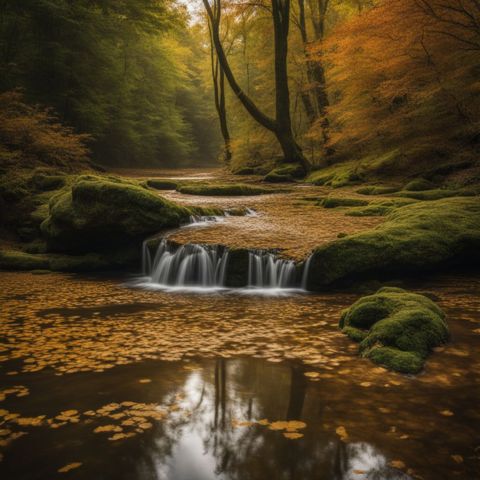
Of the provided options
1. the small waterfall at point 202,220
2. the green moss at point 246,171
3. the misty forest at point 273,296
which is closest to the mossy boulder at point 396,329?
the misty forest at point 273,296

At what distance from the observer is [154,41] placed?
→ 120ft

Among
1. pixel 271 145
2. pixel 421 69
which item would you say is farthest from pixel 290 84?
pixel 421 69

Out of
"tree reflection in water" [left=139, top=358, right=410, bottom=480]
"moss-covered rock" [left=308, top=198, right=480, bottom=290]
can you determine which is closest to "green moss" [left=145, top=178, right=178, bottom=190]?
"moss-covered rock" [left=308, top=198, right=480, bottom=290]

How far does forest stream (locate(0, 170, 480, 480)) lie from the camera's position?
3.00 metres

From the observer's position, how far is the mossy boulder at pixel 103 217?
10.1 m

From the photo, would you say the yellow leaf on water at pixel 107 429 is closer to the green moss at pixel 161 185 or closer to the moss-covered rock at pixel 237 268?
the moss-covered rock at pixel 237 268

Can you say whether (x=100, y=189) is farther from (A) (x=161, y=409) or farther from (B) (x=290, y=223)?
(A) (x=161, y=409)

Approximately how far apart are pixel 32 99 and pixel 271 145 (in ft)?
41.6

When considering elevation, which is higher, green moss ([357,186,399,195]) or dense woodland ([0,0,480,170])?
dense woodland ([0,0,480,170])

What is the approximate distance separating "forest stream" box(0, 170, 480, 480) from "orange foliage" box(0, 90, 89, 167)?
9158 millimetres

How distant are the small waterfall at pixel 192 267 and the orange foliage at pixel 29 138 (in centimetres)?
701

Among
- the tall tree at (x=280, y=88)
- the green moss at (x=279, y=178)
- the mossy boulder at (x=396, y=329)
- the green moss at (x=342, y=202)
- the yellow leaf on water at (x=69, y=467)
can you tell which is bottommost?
the yellow leaf on water at (x=69, y=467)

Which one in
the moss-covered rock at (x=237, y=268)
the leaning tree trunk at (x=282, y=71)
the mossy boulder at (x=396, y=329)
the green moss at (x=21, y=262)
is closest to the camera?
the mossy boulder at (x=396, y=329)

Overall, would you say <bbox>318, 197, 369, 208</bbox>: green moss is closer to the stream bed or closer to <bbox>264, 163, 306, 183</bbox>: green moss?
the stream bed
